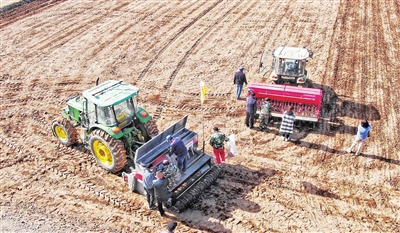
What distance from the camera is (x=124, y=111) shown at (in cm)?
999

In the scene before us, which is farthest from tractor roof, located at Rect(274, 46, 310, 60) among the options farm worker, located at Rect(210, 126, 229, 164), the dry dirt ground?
farm worker, located at Rect(210, 126, 229, 164)

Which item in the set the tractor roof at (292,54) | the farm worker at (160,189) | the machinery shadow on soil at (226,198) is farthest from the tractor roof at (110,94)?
the tractor roof at (292,54)

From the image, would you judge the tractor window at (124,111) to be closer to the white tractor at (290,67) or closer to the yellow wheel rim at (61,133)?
the yellow wheel rim at (61,133)


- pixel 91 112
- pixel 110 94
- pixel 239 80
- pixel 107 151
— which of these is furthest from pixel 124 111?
pixel 239 80

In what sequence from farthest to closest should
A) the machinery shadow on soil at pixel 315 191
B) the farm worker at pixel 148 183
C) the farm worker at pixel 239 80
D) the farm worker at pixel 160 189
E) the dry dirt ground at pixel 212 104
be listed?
1. the farm worker at pixel 239 80
2. the machinery shadow on soil at pixel 315 191
3. the dry dirt ground at pixel 212 104
4. the farm worker at pixel 148 183
5. the farm worker at pixel 160 189

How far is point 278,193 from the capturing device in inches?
376

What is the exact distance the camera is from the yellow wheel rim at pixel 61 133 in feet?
37.1

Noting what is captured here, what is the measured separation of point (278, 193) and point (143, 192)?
3362 mm

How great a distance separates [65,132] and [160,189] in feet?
13.6

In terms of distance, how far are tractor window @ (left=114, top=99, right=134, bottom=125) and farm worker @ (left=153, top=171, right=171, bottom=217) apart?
2.06m

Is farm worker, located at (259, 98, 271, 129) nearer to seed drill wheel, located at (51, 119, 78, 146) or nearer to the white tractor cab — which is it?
the white tractor cab

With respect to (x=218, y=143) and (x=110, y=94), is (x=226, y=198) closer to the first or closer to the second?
(x=218, y=143)

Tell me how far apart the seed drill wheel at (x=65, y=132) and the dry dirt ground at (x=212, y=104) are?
10.6 inches

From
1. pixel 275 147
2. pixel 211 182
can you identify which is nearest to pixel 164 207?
pixel 211 182
